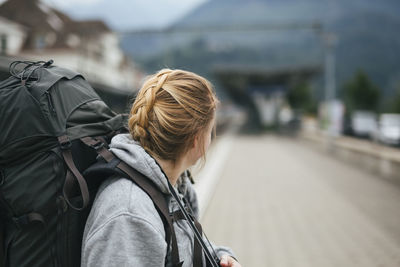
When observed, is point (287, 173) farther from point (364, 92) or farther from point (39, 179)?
point (364, 92)

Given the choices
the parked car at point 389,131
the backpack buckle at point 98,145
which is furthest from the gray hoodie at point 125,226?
the parked car at point 389,131

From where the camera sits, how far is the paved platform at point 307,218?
181 inches

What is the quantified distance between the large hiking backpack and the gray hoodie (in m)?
0.08

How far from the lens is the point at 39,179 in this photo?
4.07 ft

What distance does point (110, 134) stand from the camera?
151 cm

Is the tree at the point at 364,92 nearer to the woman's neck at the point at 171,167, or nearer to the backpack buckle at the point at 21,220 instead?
the woman's neck at the point at 171,167

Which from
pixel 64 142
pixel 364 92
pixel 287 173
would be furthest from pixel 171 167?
pixel 364 92

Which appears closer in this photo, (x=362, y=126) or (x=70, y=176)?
(x=70, y=176)

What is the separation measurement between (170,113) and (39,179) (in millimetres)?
482

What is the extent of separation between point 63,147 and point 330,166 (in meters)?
11.7

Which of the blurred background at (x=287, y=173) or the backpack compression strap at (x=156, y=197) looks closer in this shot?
the backpack compression strap at (x=156, y=197)

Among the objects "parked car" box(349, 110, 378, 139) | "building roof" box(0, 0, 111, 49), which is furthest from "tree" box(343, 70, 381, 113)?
"building roof" box(0, 0, 111, 49)

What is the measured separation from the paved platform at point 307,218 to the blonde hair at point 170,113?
11.0 feet

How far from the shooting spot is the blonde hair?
133 centimetres
